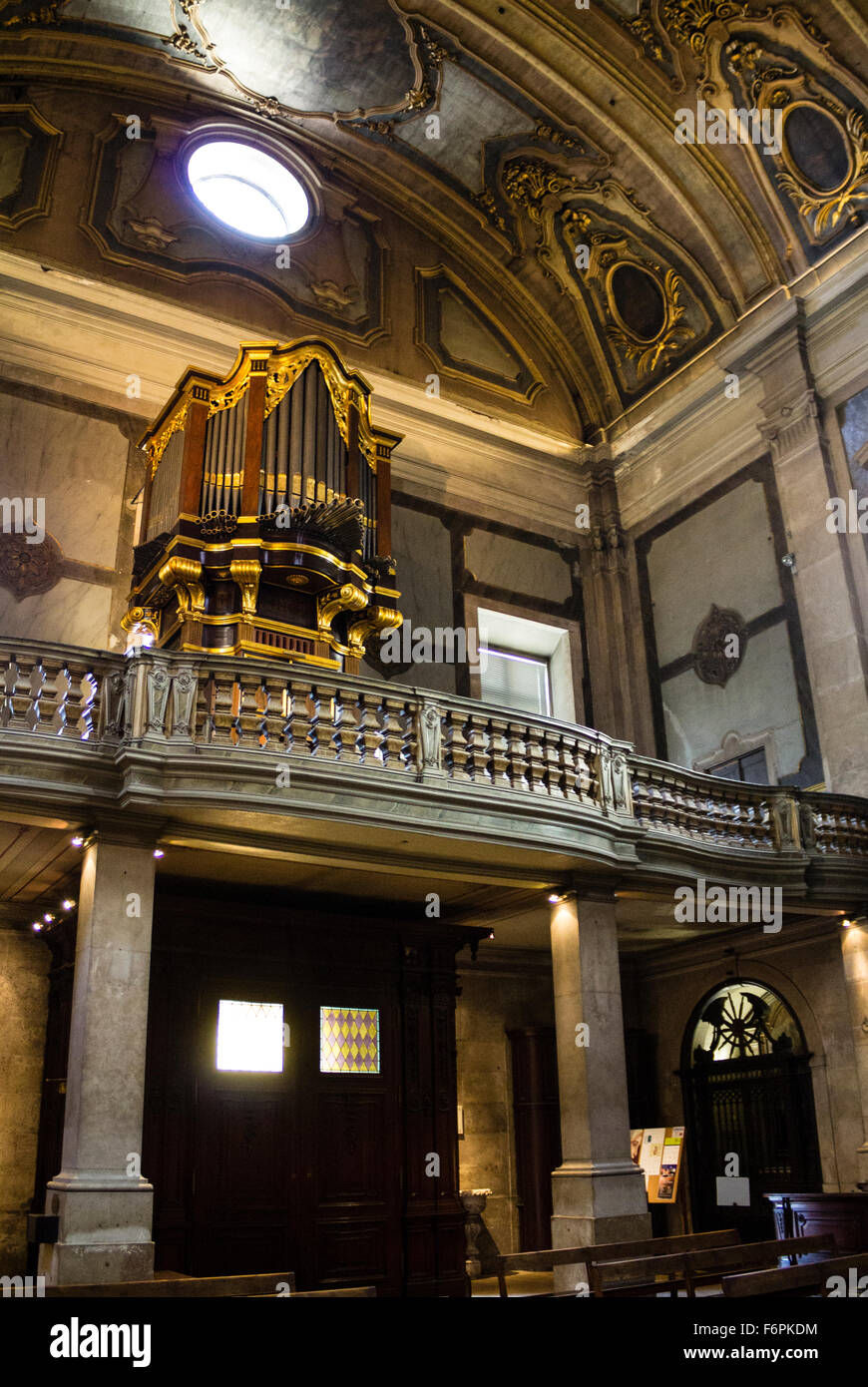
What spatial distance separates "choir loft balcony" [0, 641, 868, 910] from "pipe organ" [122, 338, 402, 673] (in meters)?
1.84

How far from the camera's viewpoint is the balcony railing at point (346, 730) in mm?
8992

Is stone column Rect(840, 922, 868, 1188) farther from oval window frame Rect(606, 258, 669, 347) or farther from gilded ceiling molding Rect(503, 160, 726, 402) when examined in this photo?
oval window frame Rect(606, 258, 669, 347)

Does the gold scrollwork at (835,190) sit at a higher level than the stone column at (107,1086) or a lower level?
higher

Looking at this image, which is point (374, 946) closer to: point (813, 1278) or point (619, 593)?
point (813, 1278)

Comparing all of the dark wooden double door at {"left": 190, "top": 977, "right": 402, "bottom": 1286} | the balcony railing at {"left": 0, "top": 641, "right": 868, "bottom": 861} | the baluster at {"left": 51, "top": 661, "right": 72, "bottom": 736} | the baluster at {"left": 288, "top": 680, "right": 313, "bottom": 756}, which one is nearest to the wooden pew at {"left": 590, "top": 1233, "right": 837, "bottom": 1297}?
the dark wooden double door at {"left": 190, "top": 977, "right": 402, "bottom": 1286}

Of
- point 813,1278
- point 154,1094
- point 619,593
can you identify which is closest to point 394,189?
point 619,593

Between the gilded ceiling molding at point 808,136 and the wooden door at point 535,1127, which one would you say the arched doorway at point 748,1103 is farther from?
the gilded ceiling molding at point 808,136

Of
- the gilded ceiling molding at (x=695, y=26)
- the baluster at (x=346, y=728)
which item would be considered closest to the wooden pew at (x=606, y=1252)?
the baluster at (x=346, y=728)

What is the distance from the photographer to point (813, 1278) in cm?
670

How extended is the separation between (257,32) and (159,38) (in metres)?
1.33

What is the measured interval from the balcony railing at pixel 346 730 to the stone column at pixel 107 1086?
1.01 m

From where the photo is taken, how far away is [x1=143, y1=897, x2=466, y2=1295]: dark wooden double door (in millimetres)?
10656

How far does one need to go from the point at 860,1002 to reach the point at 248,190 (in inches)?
546
